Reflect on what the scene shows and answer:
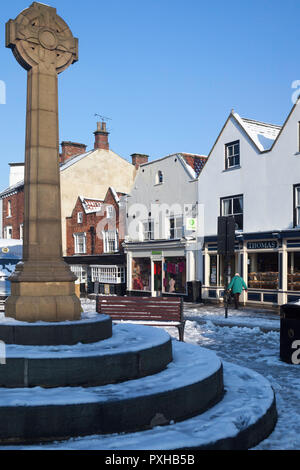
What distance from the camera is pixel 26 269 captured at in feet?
24.5

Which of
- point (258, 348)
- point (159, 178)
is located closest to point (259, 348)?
point (258, 348)

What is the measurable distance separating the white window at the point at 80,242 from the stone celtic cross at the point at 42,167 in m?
27.9

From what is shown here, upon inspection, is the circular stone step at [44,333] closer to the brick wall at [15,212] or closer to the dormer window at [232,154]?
the dormer window at [232,154]

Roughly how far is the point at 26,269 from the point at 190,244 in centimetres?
1862

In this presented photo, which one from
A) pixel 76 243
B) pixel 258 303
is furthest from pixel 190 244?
pixel 76 243

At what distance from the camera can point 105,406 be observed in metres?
4.87

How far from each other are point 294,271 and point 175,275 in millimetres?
8245

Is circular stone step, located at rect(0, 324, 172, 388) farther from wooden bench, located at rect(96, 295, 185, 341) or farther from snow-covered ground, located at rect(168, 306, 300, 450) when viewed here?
wooden bench, located at rect(96, 295, 185, 341)

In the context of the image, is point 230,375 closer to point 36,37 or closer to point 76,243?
point 36,37

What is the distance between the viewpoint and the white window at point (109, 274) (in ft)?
104

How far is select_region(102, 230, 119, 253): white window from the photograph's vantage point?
107ft

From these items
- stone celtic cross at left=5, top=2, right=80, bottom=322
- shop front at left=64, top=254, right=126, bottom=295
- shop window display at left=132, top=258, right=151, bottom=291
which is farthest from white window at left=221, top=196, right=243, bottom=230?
stone celtic cross at left=5, top=2, right=80, bottom=322

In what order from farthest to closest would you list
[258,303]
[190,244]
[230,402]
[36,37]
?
[190,244] → [258,303] → [36,37] → [230,402]

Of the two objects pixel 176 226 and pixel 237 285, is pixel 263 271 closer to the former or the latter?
→ pixel 237 285
